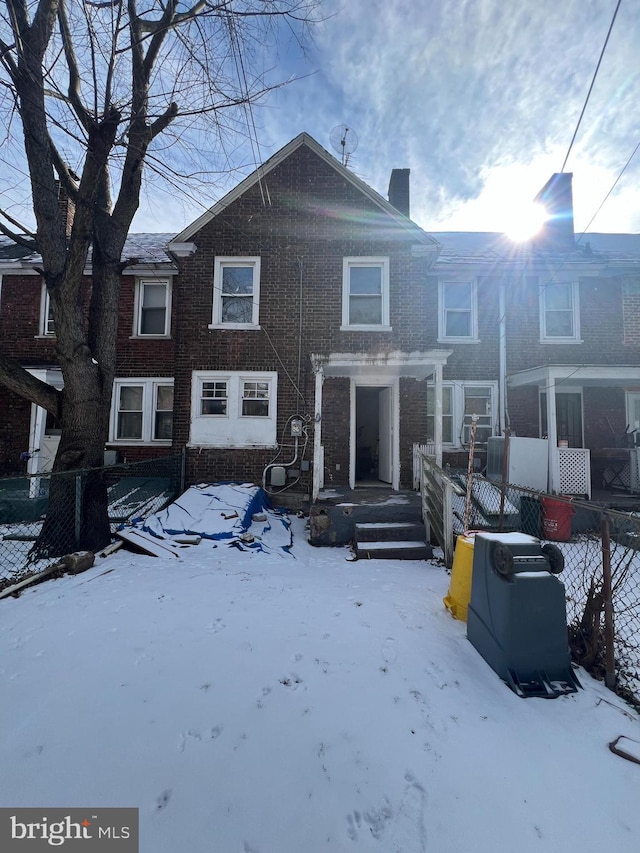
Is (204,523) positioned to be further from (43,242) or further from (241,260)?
(241,260)

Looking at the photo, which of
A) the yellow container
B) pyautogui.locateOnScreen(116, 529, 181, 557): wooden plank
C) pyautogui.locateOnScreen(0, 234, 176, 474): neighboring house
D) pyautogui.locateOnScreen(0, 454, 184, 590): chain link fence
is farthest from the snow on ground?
pyautogui.locateOnScreen(0, 234, 176, 474): neighboring house

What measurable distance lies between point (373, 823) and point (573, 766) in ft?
4.21

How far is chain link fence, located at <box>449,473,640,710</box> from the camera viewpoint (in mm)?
2988

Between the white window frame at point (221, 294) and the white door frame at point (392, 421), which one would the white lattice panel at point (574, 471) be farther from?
the white window frame at point (221, 294)

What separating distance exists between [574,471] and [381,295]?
6.13 meters

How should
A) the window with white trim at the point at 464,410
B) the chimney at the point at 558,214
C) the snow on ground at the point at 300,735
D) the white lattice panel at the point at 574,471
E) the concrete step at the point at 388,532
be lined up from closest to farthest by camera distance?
the snow on ground at the point at 300,735, the concrete step at the point at 388,532, the white lattice panel at the point at 574,471, the window with white trim at the point at 464,410, the chimney at the point at 558,214

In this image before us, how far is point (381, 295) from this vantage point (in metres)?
9.35

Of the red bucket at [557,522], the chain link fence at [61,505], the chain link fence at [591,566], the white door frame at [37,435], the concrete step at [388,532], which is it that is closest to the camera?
the chain link fence at [591,566]

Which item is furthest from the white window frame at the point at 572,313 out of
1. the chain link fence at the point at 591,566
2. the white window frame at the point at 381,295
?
the chain link fence at the point at 591,566

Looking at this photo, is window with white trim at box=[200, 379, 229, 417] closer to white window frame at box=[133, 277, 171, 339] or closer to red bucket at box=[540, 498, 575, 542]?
white window frame at box=[133, 277, 171, 339]

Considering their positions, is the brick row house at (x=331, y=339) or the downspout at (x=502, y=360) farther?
the downspout at (x=502, y=360)

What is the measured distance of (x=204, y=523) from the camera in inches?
264

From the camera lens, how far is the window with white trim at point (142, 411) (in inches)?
408

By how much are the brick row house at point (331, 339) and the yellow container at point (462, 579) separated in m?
3.87
